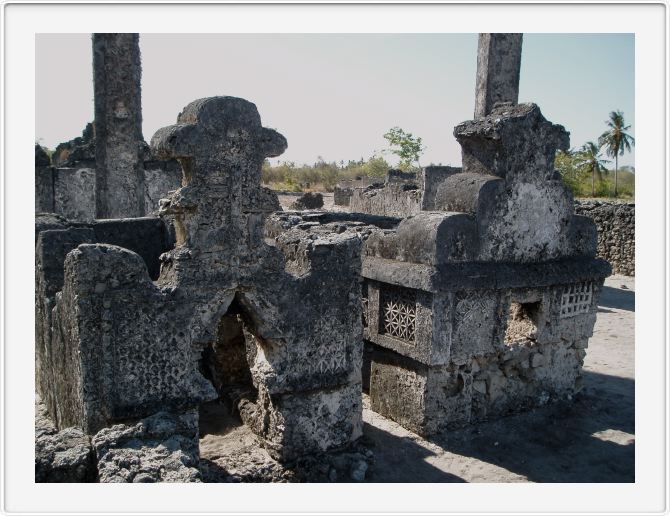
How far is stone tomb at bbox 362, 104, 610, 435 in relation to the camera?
19.8 ft

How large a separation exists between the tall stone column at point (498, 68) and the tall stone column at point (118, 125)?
6693 millimetres

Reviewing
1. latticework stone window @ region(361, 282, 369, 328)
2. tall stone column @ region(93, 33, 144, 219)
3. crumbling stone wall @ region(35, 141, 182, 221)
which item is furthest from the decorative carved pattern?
crumbling stone wall @ region(35, 141, 182, 221)

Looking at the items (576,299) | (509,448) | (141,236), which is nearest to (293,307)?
(509,448)

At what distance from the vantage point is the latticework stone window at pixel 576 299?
707 cm

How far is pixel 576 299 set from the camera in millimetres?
7172

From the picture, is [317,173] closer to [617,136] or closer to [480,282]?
[617,136]

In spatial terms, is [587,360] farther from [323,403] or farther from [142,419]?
[142,419]

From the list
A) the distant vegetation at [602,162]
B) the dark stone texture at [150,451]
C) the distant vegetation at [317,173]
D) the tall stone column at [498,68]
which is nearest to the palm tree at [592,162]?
the distant vegetation at [602,162]

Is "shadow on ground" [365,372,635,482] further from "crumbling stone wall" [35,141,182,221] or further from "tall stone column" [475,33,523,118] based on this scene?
"crumbling stone wall" [35,141,182,221]

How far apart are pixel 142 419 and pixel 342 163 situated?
4446 centimetres

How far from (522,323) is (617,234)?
1041 cm

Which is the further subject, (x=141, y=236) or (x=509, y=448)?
(x=141, y=236)

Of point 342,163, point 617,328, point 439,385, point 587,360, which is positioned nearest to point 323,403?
point 439,385

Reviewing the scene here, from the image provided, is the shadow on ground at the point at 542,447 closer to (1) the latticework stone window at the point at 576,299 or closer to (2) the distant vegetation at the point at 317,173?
(1) the latticework stone window at the point at 576,299
